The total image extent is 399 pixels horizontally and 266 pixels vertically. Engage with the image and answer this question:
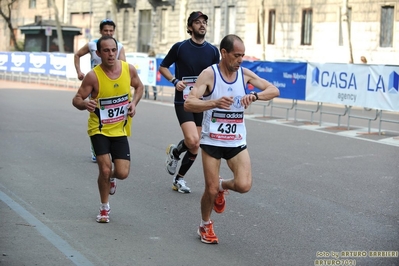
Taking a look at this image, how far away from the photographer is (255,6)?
157 feet

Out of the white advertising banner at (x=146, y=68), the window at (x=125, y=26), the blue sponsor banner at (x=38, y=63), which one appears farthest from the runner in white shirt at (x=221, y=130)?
the window at (x=125, y=26)

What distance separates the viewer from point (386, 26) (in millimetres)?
38625

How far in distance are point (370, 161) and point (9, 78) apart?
30.8 m

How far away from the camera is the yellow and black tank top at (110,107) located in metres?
7.75

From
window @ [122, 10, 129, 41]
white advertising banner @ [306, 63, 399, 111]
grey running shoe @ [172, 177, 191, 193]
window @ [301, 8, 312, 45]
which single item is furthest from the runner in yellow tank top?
window @ [122, 10, 129, 41]

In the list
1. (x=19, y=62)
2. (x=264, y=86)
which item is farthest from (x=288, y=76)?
(x=19, y=62)

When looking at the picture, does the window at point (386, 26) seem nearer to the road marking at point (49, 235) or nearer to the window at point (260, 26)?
the window at point (260, 26)

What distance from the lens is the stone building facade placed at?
127ft

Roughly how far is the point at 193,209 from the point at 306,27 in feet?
120

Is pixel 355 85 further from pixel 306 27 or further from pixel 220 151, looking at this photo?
pixel 306 27

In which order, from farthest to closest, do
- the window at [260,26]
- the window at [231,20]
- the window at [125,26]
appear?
the window at [125,26], the window at [231,20], the window at [260,26]

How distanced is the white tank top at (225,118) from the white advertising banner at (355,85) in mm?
9573

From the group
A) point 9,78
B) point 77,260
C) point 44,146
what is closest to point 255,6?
point 9,78

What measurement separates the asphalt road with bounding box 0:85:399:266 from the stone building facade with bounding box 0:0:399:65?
972 inches
